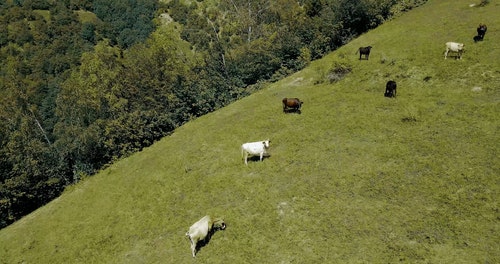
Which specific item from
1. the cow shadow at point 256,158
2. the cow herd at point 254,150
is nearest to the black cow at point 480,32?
the cow herd at point 254,150

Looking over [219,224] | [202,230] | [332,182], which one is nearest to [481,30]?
[332,182]

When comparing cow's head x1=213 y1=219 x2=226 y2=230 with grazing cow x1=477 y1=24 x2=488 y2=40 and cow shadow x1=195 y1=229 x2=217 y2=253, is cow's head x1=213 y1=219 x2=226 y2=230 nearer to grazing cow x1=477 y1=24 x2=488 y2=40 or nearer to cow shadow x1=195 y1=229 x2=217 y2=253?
cow shadow x1=195 y1=229 x2=217 y2=253

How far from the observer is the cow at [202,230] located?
2253cm

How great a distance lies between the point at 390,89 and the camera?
35875 mm

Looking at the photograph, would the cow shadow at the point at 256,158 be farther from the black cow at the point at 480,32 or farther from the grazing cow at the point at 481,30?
the grazing cow at the point at 481,30

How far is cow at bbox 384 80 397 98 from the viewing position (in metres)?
35.7

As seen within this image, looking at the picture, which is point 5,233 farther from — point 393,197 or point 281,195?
point 393,197

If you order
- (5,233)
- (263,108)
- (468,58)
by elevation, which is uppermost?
(468,58)

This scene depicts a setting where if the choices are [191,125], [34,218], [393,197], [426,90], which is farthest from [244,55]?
[393,197]

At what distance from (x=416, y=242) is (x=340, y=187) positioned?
21.5 ft

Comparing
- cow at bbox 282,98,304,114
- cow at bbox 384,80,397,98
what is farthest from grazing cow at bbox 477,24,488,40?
cow at bbox 282,98,304,114

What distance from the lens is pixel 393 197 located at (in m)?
23.2

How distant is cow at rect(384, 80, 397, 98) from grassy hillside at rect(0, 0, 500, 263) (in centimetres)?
71

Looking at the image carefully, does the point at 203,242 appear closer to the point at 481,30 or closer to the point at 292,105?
the point at 292,105
